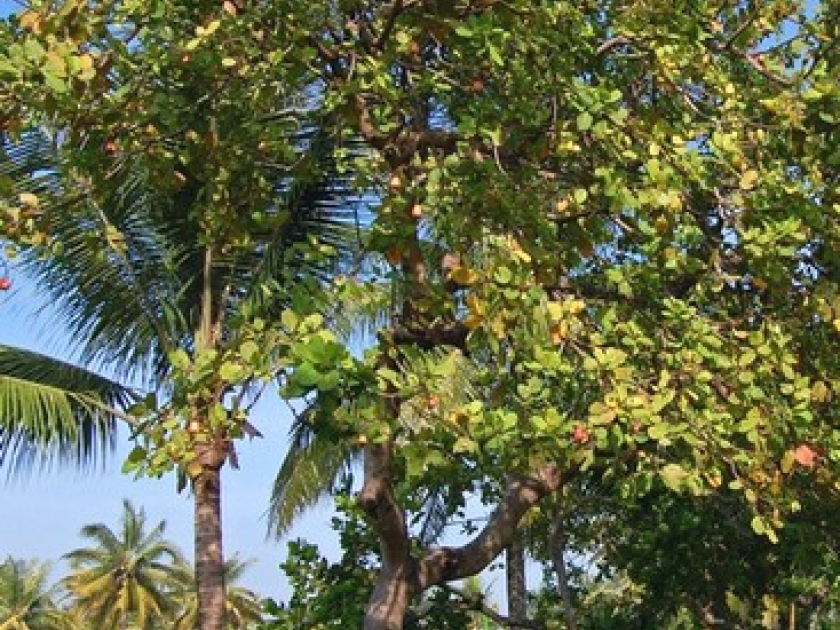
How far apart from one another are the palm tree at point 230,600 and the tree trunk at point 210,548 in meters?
29.0

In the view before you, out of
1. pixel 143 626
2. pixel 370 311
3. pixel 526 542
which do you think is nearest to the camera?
pixel 370 311

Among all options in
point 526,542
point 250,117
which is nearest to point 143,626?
point 526,542

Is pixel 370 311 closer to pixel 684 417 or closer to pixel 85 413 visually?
pixel 684 417

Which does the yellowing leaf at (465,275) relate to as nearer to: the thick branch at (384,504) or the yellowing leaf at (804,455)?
the thick branch at (384,504)

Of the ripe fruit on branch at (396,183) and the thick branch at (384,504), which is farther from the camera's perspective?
the thick branch at (384,504)

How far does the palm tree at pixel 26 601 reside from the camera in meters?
36.1

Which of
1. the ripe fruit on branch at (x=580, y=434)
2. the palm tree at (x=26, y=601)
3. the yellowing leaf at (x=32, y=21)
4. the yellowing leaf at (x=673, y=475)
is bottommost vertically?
the yellowing leaf at (x=673, y=475)

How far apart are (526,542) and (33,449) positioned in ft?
13.5

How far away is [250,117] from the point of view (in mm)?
5691

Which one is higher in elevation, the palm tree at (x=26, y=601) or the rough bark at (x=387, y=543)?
Answer: the palm tree at (x=26, y=601)

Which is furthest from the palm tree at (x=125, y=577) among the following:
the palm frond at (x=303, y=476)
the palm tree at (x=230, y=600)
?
the palm frond at (x=303, y=476)

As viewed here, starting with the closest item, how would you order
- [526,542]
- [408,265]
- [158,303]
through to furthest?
[408,265]
[158,303]
[526,542]

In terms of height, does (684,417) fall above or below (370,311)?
below

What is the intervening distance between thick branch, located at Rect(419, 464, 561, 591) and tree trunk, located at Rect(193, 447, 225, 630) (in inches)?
86.8
